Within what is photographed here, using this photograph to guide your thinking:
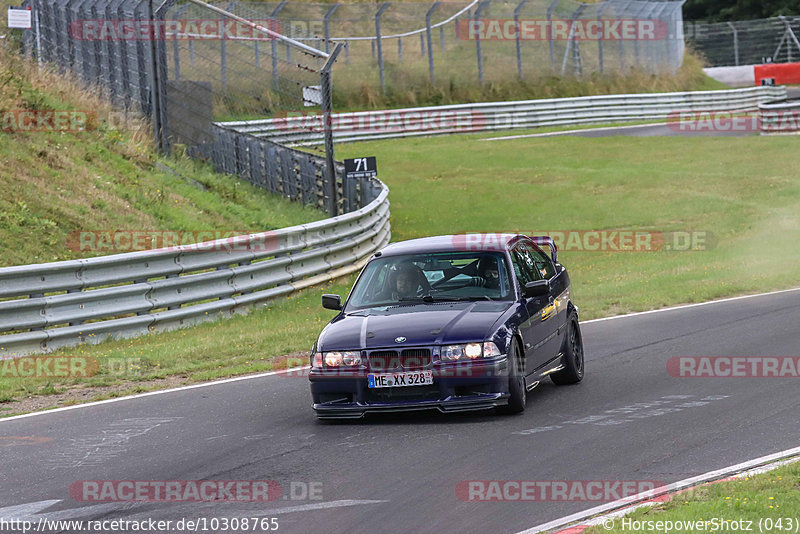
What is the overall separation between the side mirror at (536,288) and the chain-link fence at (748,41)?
53022 millimetres

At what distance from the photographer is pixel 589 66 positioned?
164ft

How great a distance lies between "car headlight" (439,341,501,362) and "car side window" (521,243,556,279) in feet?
7.18

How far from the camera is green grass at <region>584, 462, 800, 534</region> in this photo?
5.77 meters

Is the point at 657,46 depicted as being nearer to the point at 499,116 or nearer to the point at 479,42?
the point at 479,42

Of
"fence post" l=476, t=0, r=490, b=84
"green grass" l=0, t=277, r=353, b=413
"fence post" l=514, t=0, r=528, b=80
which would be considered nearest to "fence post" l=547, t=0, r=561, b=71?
"fence post" l=514, t=0, r=528, b=80

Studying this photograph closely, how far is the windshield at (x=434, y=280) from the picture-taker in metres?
10.0

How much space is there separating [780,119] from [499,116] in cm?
1069

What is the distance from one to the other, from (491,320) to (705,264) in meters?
12.1

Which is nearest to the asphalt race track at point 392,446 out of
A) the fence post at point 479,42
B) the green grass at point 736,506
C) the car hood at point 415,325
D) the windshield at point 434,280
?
the green grass at point 736,506

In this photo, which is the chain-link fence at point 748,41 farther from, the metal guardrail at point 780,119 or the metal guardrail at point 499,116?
the metal guardrail at point 780,119

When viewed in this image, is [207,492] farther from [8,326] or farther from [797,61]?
[797,61]

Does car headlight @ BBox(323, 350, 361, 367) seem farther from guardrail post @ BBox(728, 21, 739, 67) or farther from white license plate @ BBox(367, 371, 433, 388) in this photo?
guardrail post @ BBox(728, 21, 739, 67)

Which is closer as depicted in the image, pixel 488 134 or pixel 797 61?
pixel 488 134

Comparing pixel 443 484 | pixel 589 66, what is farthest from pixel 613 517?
pixel 589 66
